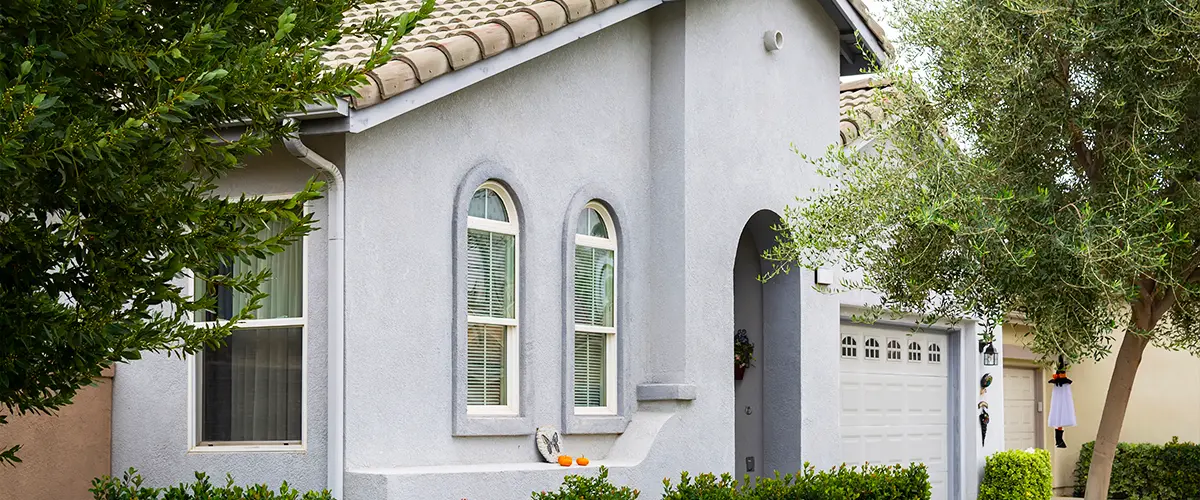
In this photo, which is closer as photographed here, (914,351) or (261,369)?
(261,369)

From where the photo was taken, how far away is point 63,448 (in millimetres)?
9375

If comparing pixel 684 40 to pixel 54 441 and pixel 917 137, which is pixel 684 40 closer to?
pixel 917 137

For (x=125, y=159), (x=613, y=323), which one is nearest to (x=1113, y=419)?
(x=613, y=323)

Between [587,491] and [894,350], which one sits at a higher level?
[894,350]

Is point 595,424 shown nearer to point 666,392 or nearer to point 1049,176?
point 666,392

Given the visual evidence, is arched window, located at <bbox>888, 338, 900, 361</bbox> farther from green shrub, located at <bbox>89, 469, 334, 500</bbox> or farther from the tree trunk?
green shrub, located at <bbox>89, 469, 334, 500</bbox>

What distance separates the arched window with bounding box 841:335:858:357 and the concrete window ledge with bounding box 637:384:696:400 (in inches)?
171

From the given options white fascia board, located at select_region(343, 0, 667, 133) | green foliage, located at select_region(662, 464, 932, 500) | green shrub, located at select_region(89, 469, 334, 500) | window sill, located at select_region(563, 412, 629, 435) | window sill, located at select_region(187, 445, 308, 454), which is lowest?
green foliage, located at select_region(662, 464, 932, 500)

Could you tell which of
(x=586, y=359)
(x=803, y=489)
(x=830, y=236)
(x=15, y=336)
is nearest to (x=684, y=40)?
(x=830, y=236)

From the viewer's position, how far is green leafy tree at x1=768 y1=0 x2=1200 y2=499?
9.76m

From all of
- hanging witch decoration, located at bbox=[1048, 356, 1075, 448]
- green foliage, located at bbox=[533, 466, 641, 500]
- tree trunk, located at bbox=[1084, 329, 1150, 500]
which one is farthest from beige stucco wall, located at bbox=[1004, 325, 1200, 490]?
green foliage, located at bbox=[533, 466, 641, 500]

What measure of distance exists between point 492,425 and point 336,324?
154 centimetres

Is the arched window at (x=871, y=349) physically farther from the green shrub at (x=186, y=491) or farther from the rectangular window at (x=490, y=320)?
the green shrub at (x=186, y=491)

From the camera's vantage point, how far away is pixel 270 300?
948 cm
